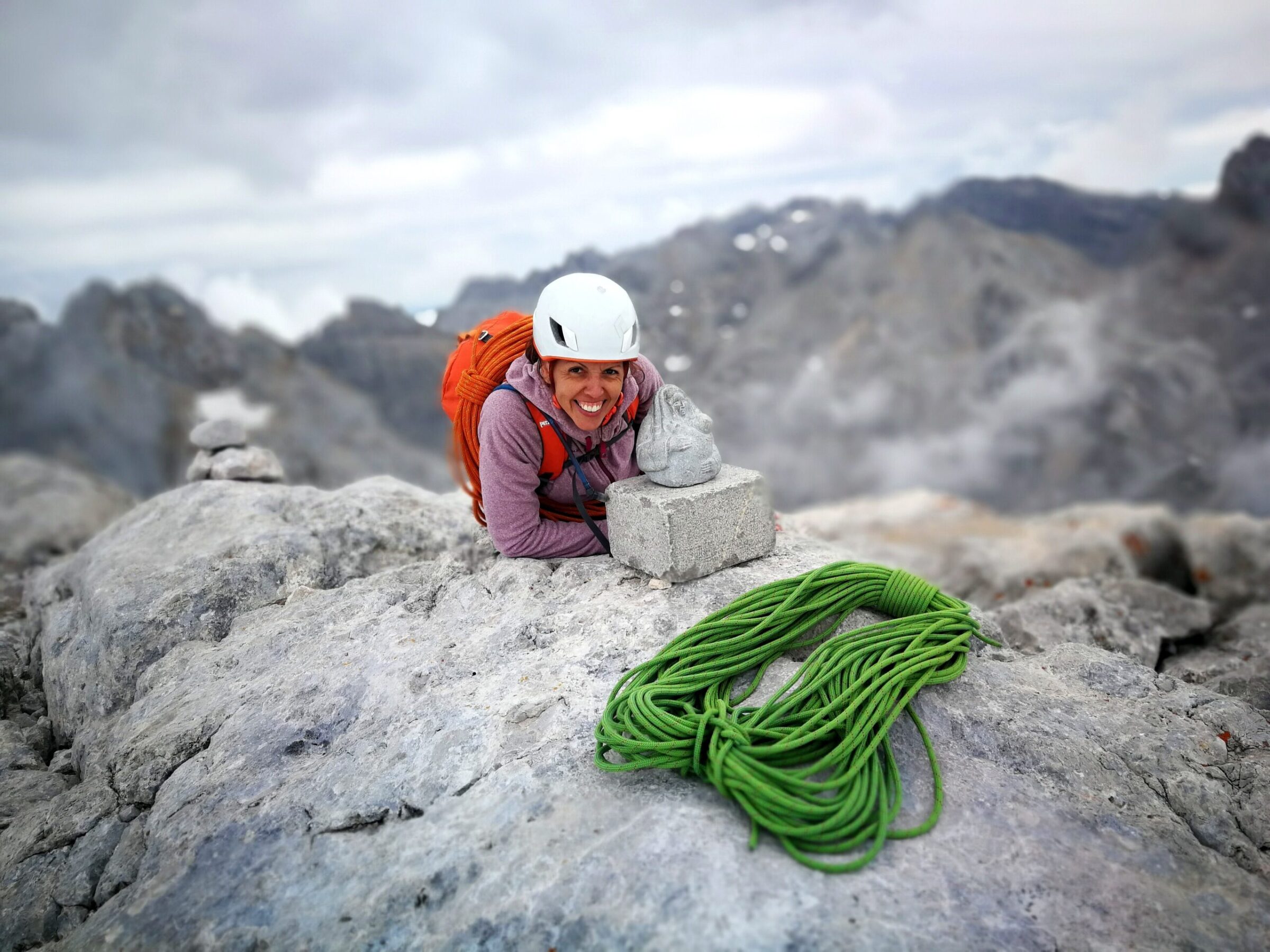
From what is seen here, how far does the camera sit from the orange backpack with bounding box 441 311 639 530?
441cm

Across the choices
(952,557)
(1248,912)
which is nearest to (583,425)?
(1248,912)

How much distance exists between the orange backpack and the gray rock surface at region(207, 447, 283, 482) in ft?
9.17

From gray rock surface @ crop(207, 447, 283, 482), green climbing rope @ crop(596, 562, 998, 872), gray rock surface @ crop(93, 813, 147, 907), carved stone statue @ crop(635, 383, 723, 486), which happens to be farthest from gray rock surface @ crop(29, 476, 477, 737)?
green climbing rope @ crop(596, 562, 998, 872)

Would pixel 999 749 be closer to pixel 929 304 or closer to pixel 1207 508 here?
pixel 1207 508

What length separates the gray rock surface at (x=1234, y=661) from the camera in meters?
4.46

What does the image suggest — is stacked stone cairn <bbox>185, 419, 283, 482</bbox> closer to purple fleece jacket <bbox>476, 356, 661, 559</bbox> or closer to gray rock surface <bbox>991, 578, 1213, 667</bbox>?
purple fleece jacket <bbox>476, 356, 661, 559</bbox>

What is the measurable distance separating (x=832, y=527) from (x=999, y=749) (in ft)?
55.3

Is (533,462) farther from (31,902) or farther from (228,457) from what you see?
(228,457)

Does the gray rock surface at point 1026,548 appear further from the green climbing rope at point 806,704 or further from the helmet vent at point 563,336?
the helmet vent at point 563,336

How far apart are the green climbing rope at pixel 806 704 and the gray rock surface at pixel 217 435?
5.17m

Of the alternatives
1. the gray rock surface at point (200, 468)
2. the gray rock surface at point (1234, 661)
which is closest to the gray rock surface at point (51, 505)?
the gray rock surface at point (200, 468)

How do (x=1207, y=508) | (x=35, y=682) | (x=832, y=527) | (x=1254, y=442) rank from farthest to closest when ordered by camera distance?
(x=1254, y=442) < (x=1207, y=508) < (x=832, y=527) < (x=35, y=682)

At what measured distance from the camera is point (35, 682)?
5.21 m

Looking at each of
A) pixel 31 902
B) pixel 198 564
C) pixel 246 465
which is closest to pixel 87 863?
pixel 31 902
